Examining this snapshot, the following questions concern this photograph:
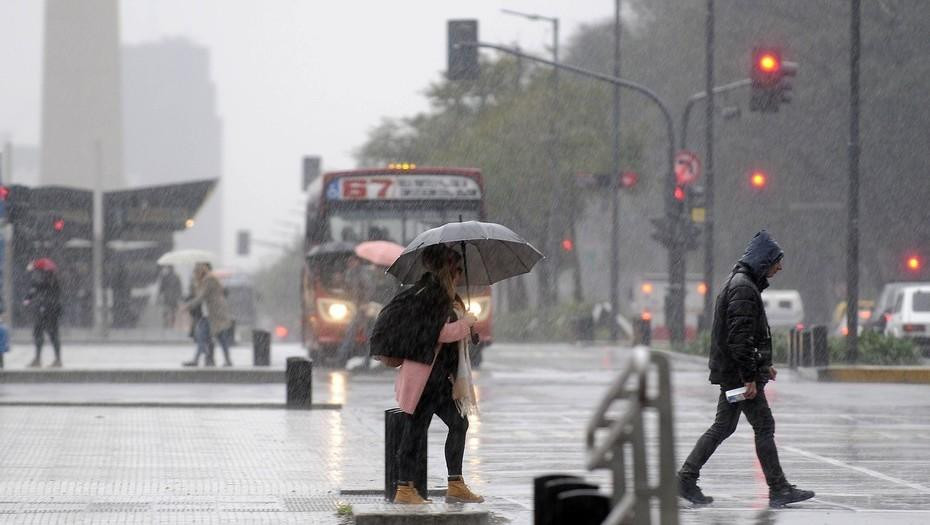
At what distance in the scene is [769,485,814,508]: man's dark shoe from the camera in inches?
452

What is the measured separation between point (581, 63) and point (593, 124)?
51.6ft

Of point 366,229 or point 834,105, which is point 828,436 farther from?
point 834,105

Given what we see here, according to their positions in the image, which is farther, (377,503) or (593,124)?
(593,124)

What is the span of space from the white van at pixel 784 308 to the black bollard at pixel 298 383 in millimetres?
35150

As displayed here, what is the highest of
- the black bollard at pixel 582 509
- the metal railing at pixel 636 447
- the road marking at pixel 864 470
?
the metal railing at pixel 636 447

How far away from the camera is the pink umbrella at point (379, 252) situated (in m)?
26.5

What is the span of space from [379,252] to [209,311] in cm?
365

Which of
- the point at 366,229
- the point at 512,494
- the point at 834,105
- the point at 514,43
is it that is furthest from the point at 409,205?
the point at 514,43

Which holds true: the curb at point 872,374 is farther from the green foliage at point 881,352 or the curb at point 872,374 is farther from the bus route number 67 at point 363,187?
the bus route number 67 at point 363,187

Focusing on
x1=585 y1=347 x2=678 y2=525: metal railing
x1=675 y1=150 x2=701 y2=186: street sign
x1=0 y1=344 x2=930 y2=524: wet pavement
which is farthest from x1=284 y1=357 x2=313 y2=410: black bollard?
x1=675 y1=150 x2=701 y2=186: street sign

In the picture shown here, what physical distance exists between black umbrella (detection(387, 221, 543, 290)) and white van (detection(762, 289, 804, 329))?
139 feet

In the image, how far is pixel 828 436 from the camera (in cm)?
1714

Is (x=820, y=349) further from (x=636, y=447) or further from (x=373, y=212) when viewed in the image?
(x=636, y=447)

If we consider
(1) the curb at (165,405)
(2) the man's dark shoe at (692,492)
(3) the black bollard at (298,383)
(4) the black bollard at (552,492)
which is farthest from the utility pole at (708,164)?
(4) the black bollard at (552,492)
